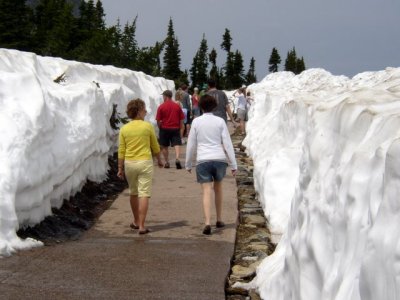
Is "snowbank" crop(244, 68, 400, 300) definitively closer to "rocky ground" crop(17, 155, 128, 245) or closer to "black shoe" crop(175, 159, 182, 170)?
"rocky ground" crop(17, 155, 128, 245)

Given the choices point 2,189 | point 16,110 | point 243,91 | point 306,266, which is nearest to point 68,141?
point 16,110

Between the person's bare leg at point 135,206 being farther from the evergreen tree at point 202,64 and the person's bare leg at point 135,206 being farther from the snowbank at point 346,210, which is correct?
the evergreen tree at point 202,64

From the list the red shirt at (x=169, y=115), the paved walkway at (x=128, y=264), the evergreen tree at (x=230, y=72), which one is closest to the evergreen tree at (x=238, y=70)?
the evergreen tree at (x=230, y=72)

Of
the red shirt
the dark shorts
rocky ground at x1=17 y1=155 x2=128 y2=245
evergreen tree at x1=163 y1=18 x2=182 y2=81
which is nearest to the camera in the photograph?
rocky ground at x1=17 y1=155 x2=128 y2=245

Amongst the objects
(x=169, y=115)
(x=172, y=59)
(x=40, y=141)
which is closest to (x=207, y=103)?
(x=40, y=141)

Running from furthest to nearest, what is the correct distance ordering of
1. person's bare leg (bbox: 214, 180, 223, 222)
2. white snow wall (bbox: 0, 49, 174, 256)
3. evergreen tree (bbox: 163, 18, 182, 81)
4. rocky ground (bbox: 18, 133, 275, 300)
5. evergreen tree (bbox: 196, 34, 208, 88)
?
evergreen tree (bbox: 196, 34, 208, 88), evergreen tree (bbox: 163, 18, 182, 81), person's bare leg (bbox: 214, 180, 223, 222), white snow wall (bbox: 0, 49, 174, 256), rocky ground (bbox: 18, 133, 275, 300)

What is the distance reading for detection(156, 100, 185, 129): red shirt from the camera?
14805 millimetres

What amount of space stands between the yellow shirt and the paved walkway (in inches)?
36.6

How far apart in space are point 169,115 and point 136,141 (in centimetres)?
631

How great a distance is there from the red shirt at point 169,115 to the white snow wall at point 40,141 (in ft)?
5.67

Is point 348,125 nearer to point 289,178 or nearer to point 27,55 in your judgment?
point 289,178

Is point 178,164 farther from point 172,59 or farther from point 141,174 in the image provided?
point 172,59

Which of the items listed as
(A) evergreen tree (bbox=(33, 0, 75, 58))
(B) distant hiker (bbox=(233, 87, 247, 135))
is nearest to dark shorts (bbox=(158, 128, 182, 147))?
(B) distant hiker (bbox=(233, 87, 247, 135))

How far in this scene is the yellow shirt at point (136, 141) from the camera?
28.1 ft
